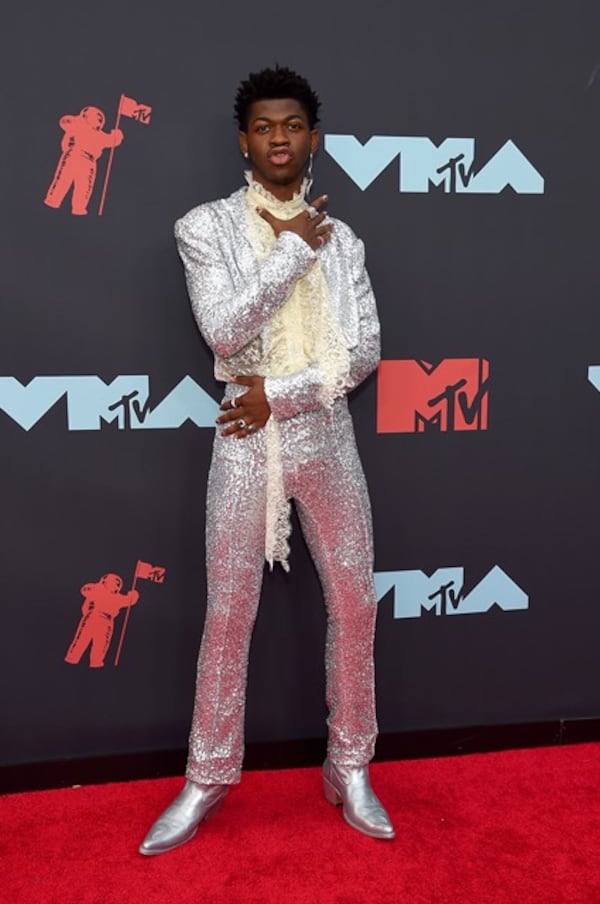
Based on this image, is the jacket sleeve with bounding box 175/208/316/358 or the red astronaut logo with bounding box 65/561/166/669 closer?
the jacket sleeve with bounding box 175/208/316/358

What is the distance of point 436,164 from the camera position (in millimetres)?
2086

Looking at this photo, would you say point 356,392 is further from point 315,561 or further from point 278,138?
point 278,138

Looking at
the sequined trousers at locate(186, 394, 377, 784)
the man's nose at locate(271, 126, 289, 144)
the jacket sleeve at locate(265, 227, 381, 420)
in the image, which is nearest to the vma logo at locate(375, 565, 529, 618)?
the sequined trousers at locate(186, 394, 377, 784)

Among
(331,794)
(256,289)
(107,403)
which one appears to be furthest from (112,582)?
(256,289)

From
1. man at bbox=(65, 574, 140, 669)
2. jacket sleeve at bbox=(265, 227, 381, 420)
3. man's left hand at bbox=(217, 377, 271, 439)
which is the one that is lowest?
man at bbox=(65, 574, 140, 669)

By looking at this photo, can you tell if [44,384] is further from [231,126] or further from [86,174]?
[231,126]

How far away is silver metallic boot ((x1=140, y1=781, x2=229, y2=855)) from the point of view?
6.16 ft

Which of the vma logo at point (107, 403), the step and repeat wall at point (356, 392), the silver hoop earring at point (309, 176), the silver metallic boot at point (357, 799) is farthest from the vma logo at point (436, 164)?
the silver metallic boot at point (357, 799)

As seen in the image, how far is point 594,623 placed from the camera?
238cm

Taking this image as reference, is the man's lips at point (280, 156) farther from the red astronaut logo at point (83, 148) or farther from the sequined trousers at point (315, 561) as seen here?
the sequined trousers at point (315, 561)

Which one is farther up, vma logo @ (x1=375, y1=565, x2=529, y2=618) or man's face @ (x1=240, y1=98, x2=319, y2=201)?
man's face @ (x1=240, y1=98, x2=319, y2=201)

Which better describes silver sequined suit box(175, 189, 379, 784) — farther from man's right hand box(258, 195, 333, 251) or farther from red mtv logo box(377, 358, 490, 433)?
red mtv logo box(377, 358, 490, 433)

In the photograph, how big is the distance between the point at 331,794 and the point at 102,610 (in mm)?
717

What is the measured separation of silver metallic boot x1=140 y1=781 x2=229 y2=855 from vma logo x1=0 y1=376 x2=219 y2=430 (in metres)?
0.85
